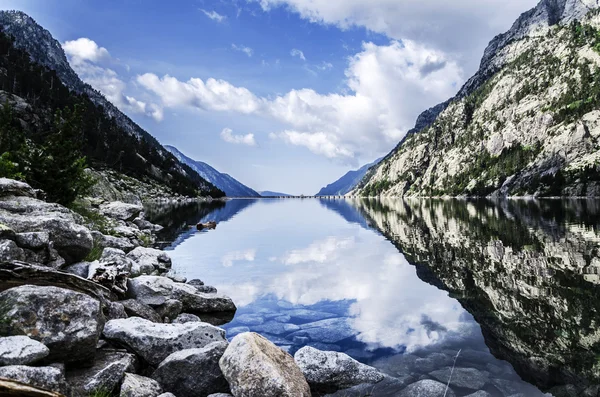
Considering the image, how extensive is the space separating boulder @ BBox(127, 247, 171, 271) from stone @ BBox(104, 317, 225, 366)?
39.8 ft

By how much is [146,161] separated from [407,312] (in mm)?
181041

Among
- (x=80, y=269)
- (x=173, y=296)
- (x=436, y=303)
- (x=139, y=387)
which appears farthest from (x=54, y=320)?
(x=436, y=303)

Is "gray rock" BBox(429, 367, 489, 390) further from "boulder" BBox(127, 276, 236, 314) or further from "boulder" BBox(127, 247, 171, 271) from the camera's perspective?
"boulder" BBox(127, 247, 171, 271)

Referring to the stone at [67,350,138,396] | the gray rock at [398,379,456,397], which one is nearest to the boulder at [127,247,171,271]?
the stone at [67,350,138,396]

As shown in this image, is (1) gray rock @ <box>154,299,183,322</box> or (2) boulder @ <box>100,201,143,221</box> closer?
(1) gray rock @ <box>154,299,183,322</box>

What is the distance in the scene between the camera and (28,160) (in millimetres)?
27328

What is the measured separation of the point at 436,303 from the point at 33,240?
15.9 meters

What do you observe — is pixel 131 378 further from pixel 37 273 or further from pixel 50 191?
pixel 50 191

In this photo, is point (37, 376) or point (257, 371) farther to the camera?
point (257, 371)

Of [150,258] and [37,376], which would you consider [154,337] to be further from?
[150,258]

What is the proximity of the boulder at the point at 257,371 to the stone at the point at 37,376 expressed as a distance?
2988mm

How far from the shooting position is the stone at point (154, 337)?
8633mm

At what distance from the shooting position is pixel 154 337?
8906 mm

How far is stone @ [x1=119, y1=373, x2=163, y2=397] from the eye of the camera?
6.93 meters
